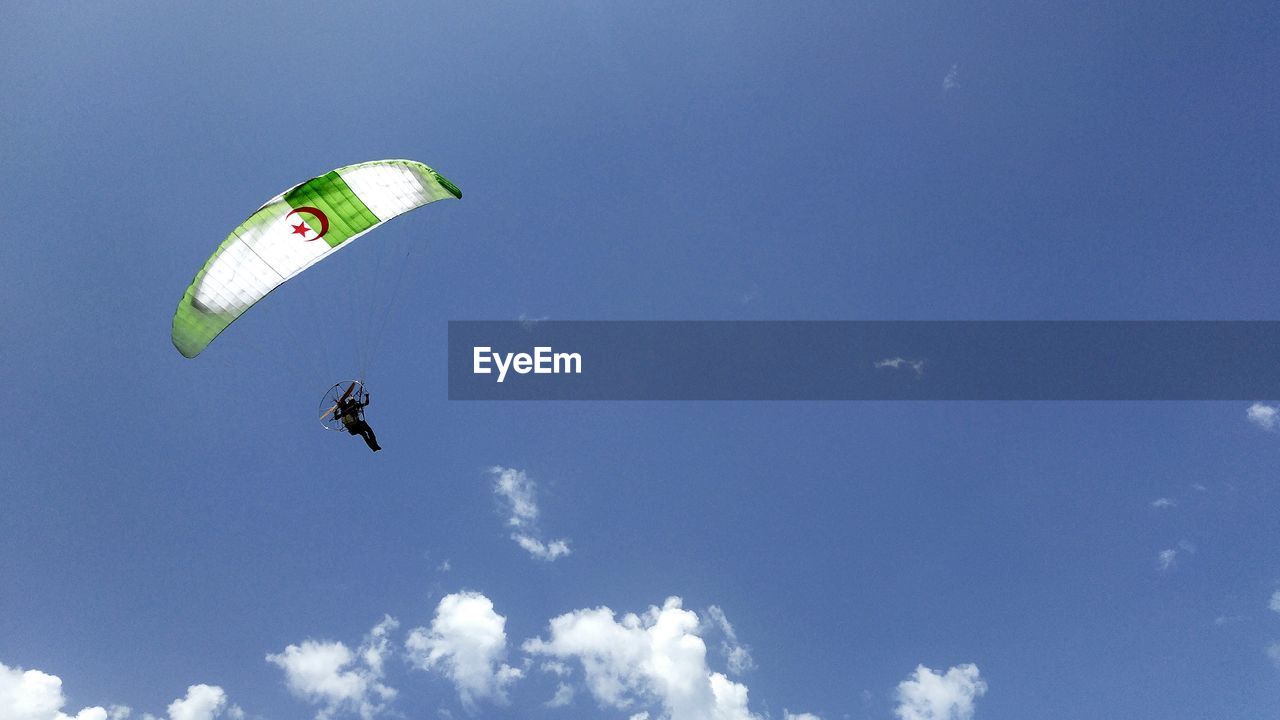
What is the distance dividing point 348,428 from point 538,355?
8.86 meters

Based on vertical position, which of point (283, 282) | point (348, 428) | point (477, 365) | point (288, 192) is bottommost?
point (348, 428)

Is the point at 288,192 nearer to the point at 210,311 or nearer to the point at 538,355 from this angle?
the point at 210,311

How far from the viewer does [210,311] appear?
27.3 meters

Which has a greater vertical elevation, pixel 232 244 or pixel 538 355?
pixel 232 244

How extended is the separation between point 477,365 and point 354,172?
9387 mm

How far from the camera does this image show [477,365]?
2948 centimetres

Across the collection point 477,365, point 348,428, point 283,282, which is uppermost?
point 283,282

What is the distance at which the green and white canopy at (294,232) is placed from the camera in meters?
26.4

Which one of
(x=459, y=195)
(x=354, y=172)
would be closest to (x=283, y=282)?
(x=354, y=172)

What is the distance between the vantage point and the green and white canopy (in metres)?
26.4

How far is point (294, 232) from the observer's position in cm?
2719

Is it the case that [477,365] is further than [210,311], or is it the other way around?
[477,365]

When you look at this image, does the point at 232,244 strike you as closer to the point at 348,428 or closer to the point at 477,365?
the point at 348,428

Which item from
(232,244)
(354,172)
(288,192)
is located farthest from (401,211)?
(232,244)
